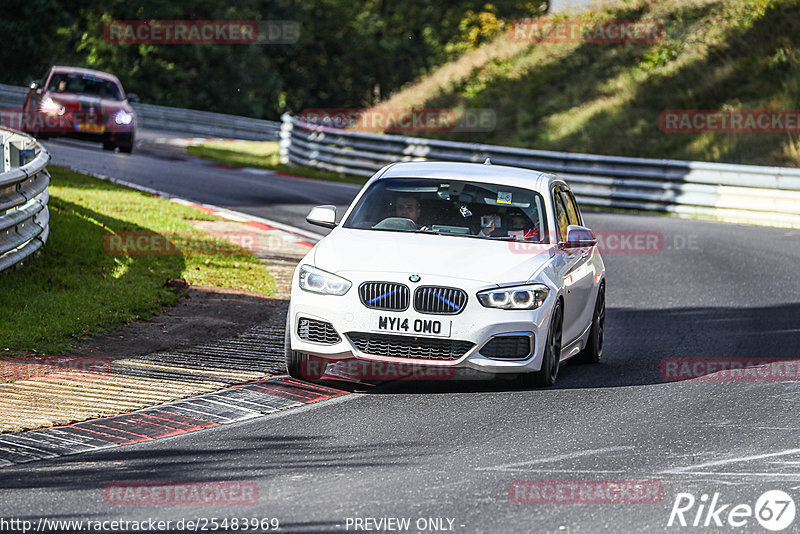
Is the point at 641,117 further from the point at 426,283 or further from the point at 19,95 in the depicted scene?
the point at 426,283

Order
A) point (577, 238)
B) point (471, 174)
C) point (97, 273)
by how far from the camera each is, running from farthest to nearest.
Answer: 1. point (97, 273)
2. point (471, 174)
3. point (577, 238)

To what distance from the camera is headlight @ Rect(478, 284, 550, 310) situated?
8.51m

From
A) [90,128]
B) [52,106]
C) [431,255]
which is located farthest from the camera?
[90,128]

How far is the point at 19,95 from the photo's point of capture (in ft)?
140

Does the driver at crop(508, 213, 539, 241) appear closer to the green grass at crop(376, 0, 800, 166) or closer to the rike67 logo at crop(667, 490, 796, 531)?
the rike67 logo at crop(667, 490, 796, 531)

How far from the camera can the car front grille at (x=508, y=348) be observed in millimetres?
8492

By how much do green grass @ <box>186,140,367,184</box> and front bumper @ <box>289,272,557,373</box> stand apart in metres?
20.2

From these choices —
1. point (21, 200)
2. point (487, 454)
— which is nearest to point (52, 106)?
point (21, 200)

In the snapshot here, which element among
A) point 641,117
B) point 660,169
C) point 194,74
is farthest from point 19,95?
point 660,169

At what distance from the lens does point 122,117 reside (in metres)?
28.4

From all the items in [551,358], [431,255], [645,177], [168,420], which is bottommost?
[645,177]

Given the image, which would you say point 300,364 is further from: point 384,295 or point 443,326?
point 443,326

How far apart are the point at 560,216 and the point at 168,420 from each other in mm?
3995

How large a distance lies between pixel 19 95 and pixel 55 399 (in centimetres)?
3716
